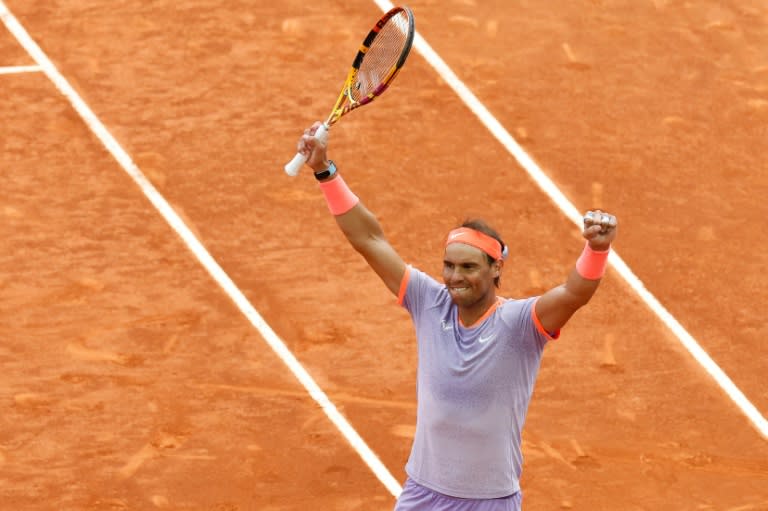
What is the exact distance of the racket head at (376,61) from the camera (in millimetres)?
7703

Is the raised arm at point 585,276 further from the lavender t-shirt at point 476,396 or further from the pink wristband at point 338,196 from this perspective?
the pink wristband at point 338,196

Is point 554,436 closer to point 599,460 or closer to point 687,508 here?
point 599,460

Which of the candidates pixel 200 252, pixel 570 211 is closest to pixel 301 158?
pixel 200 252

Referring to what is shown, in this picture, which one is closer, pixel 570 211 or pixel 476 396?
pixel 476 396

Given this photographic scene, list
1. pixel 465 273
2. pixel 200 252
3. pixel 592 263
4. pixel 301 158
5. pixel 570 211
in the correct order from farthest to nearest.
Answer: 1. pixel 570 211
2. pixel 200 252
3. pixel 301 158
4. pixel 465 273
5. pixel 592 263

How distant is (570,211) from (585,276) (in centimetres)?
615

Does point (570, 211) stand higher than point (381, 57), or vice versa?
point (381, 57)

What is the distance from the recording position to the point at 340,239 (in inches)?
467

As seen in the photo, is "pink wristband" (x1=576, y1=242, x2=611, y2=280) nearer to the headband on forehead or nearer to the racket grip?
the headband on forehead

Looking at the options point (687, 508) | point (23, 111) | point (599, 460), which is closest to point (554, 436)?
point (599, 460)

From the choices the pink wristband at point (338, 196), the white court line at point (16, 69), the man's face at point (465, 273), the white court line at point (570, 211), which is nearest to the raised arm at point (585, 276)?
the man's face at point (465, 273)

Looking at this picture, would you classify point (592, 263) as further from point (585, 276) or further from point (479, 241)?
point (479, 241)

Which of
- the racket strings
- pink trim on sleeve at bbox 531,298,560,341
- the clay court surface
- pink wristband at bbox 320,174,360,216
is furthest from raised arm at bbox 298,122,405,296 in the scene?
the clay court surface

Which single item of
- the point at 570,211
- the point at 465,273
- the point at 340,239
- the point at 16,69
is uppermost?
the point at 465,273
